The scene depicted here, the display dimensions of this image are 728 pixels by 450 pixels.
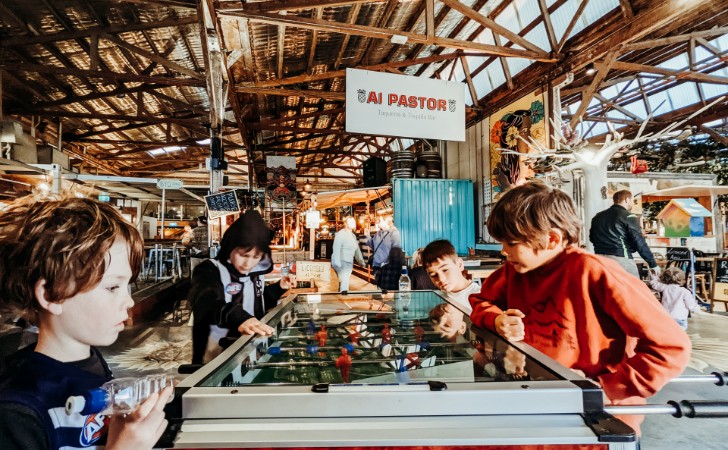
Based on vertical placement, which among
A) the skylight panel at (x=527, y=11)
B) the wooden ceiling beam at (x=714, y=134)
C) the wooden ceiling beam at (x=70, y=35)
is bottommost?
the wooden ceiling beam at (x=714, y=134)

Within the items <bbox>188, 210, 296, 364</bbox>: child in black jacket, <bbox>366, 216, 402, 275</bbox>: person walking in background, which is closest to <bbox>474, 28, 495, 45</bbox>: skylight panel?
<bbox>366, 216, 402, 275</bbox>: person walking in background

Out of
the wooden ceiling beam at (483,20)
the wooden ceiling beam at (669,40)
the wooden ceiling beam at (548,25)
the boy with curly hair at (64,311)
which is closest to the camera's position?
the boy with curly hair at (64,311)

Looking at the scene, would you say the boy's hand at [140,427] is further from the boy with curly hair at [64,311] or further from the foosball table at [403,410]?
the foosball table at [403,410]

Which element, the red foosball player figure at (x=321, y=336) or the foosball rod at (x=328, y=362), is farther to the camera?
the red foosball player figure at (x=321, y=336)

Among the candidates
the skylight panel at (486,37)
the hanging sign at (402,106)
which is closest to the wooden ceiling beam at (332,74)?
the skylight panel at (486,37)

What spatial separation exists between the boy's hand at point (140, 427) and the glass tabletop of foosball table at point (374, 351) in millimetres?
259

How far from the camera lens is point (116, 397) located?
782 millimetres

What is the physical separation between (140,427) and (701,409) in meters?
1.41

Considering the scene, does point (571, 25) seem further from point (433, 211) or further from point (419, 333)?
point (419, 333)

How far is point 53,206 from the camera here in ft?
3.18

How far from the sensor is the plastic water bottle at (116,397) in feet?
2.38

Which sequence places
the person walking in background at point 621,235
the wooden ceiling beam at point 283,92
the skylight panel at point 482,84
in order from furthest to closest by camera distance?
the skylight panel at point 482,84 → the wooden ceiling beam at point 283,92 → the person walking in background at point 621,235

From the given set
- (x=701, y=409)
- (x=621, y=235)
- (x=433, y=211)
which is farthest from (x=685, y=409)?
(x=433, y=211)

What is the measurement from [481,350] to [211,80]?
5.38 meters
